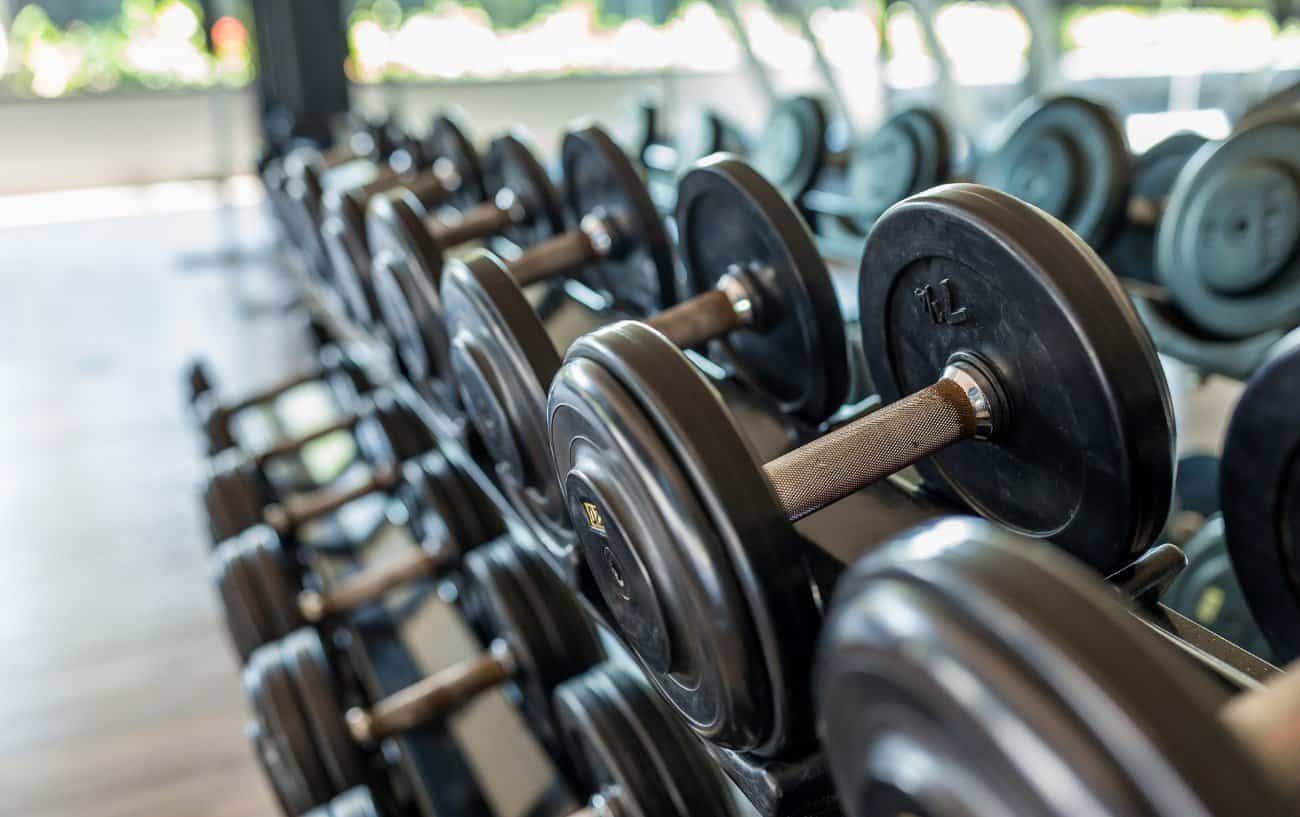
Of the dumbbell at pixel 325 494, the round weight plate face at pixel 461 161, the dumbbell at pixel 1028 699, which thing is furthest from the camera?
the round weight plate face at pixel 461 161

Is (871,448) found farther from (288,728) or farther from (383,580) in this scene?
(383,580)

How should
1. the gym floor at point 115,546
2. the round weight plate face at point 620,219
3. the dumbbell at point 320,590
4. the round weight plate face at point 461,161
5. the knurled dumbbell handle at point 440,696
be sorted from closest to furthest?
the round weight plate face at point 620,219 → the knurled dumbbell handle at point 440,696 → the dumbbell at point 320,590 → the gym floor at point 115,546 → the round weight plate face at point 461,161

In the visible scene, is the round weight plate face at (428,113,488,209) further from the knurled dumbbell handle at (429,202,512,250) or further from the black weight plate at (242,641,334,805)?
the black weight plate at (242,641,334,805)

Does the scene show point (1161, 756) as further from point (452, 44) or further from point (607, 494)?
point (452, 44)

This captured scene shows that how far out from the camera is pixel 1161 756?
0.29 meters

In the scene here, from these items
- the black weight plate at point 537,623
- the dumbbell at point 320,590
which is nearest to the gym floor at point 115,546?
the dumbbell at point 320,590

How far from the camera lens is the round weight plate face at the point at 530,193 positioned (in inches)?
58.7

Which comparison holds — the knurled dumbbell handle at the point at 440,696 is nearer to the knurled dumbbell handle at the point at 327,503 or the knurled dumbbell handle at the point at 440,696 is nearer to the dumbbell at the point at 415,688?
the dumbbell at the point at 415,688

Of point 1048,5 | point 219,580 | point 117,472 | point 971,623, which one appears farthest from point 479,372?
point 1048,5

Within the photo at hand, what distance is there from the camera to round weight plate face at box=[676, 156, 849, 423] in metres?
0.87

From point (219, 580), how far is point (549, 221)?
718 mm

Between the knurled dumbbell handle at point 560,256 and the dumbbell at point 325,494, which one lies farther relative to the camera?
the dumbbell at point 325,494

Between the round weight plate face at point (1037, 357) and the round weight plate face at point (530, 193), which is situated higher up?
the round weight plate face at point (530, 193)

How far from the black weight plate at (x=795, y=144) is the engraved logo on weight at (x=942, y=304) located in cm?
140
